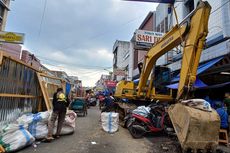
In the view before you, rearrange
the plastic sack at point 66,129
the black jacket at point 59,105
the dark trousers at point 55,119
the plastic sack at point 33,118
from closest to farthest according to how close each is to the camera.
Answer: the plastic sack at point 33,118, the dark trousers at point 55,119, the black jacket at point 59,105, the plastic sack at point 66,129

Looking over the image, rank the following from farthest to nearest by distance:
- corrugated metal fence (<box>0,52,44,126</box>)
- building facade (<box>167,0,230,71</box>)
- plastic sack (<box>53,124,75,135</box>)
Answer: building facade (<box>167,0,230,71</box>) → plastic sack (<box>53,124,75,135</box>) → corrugated metal fence (<box>0,52,44,126</box>)

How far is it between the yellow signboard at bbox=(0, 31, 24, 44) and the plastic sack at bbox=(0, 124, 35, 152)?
23.1ft

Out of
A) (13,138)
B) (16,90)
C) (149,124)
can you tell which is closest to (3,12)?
(16,90)

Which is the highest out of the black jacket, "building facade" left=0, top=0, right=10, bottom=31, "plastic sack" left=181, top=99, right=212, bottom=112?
"building facade" left=0, top=0, right=10, bottom=31

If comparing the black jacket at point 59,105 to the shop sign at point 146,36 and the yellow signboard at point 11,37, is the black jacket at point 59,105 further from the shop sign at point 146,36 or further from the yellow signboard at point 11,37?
the shop sign at point 146,36

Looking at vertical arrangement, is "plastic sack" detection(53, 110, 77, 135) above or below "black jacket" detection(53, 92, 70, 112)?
below

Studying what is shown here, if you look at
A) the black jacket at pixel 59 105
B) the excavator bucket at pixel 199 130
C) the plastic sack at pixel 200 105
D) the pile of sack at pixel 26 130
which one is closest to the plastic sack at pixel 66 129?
the pile of sack at pixel 26 130

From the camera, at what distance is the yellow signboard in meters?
11.1

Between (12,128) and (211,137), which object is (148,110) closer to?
(211,137)

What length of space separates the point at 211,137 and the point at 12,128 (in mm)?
5010

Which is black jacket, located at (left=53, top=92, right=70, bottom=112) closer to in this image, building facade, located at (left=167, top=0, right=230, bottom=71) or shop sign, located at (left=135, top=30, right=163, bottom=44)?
building facade, located at (left=167, top=0, right=230, bottom=71)

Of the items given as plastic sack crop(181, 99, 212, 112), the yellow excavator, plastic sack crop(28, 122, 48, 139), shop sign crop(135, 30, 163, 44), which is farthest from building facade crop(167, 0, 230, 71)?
plastic sack crop(28, 122, 48, 139)

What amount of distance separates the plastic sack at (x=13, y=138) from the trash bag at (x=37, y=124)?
565 mm

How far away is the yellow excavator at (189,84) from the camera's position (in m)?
4.81
